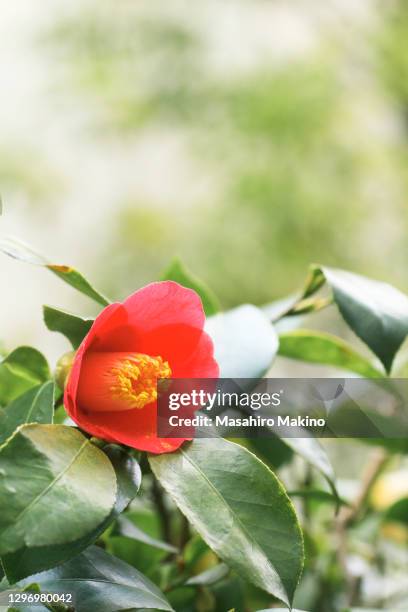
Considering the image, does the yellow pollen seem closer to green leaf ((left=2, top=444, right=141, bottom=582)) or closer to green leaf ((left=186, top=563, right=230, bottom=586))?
green leaf ((left=2, top=444, right=141, bottom=582))

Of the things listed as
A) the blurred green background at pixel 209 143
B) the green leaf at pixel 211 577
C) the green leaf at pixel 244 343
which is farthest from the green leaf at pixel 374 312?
the blurred green background at pixel 209 143

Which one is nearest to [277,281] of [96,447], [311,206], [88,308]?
[311,206]

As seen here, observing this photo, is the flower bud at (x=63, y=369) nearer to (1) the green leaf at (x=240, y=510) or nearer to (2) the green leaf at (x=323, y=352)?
(1) the green leaf at (x=240, y=510)

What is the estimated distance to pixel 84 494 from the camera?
0.24 m

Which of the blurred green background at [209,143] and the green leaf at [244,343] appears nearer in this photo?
the green leaf at [244,343]

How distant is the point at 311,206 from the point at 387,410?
2751 mm

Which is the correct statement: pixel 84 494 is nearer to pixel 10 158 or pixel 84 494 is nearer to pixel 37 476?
pixel 37 476

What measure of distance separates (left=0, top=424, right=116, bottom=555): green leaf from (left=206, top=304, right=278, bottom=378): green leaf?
0.10 metres

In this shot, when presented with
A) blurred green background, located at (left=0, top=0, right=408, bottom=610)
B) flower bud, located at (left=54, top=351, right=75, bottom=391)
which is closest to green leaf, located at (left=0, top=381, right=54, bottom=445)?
flower bud, located at (left=54, top=351, right=75, bottom=391)

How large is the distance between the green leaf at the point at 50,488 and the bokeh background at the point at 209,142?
8.96ft

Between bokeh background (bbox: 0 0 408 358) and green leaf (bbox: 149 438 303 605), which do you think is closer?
green leaf (bbox: 149 438 303 605)

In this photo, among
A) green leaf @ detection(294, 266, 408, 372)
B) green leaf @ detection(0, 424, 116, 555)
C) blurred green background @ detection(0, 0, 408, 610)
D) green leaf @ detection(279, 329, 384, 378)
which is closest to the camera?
green leaf @ detection(0, 424, 116, 555)

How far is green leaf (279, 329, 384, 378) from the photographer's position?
456 mm

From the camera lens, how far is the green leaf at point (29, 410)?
0.96ft
